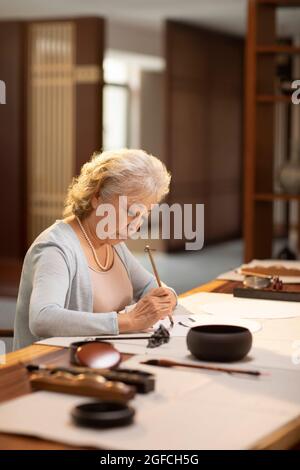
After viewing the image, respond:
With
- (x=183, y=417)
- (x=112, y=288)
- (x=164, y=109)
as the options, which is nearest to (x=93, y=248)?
(x=112, y=288)

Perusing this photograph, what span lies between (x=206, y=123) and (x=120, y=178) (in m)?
7.79

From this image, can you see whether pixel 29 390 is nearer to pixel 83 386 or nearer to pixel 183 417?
pixel 83 386

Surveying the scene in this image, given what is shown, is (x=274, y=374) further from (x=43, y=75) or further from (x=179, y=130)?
(x=179, y=130)

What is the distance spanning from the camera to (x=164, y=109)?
9352 millimetres

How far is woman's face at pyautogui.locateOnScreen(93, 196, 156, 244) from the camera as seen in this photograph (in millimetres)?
2545

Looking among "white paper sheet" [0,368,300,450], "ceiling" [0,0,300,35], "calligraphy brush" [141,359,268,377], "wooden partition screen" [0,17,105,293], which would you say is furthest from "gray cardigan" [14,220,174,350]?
"wooden partition screen" [0,17,105,293]

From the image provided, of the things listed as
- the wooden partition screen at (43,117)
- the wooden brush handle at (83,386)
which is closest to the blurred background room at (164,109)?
the wooden partition screen at (43,117)

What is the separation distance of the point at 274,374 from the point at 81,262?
2.96 feet

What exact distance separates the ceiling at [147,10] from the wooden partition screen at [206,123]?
1.06 ft

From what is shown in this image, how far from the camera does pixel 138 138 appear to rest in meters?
11.6

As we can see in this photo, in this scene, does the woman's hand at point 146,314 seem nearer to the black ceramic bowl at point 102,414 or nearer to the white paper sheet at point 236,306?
the white paper sheet at point 236,306

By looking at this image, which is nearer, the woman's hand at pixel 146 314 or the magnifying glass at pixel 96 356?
the magnifying glass at pixel 96 356

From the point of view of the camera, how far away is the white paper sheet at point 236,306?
2492mm

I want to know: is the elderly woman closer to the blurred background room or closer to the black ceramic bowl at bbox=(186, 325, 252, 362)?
the black ceramic bowl at bbox=(186, 325, 252, 362)
